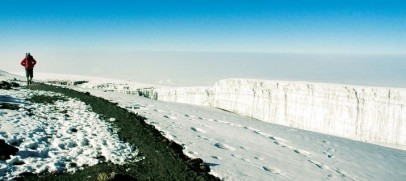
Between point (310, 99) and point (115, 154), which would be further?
point (310, 99)

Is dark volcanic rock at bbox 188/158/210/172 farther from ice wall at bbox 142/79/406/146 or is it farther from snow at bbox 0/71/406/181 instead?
ice wall at bbox 142/79/406/146

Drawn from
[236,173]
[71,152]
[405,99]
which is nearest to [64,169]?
[71,152]

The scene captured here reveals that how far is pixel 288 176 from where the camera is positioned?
38.0ft

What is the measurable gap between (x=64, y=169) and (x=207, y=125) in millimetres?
10731

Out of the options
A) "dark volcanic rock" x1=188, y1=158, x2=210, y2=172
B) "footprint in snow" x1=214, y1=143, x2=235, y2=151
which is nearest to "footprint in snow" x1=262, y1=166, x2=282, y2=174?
"footprint in snow" x1=214, y1=143, x2=235, y2=151

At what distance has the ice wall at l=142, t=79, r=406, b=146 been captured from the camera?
28.0 m

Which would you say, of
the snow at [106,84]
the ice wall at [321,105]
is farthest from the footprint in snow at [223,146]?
the snow at [106,84]

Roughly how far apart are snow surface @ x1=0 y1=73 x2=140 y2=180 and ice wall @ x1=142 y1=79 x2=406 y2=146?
896 inches

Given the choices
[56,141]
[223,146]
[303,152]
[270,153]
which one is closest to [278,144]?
[303,152]

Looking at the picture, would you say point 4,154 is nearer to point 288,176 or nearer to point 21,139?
point 21,139

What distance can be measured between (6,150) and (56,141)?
70.3 inches

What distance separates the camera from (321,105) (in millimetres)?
32406

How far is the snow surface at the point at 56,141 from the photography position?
8859mm

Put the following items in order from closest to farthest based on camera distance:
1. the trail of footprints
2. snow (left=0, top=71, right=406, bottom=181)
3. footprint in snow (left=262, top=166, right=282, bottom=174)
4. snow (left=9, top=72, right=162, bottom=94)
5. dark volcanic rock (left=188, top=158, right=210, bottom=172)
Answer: dark volcanic rock (left=188, top=158, right=210, bottom=172) < snow (left=0, top=71, right=406, bottom=181) < footprint in snow (left=262, top=166, right=282, bottom=174) < the trail of footprints < snow (left=9, top=72, right=162, bottom=94)
